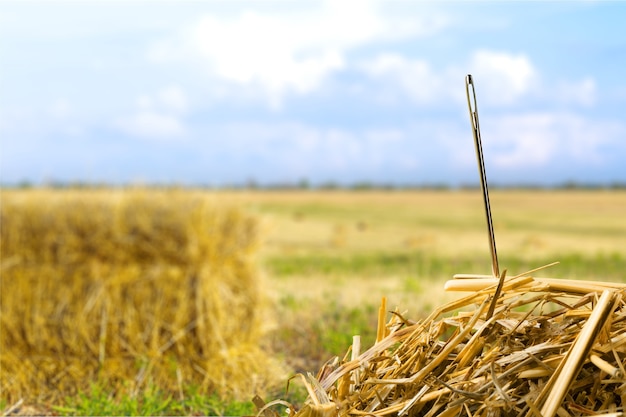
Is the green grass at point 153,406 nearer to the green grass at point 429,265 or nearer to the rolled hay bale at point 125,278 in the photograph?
the rolled hay bale at point 125,278

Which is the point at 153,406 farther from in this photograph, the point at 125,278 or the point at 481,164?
the point at 125,278

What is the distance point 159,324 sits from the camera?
4785 mm

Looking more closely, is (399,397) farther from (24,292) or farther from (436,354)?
(24,292)

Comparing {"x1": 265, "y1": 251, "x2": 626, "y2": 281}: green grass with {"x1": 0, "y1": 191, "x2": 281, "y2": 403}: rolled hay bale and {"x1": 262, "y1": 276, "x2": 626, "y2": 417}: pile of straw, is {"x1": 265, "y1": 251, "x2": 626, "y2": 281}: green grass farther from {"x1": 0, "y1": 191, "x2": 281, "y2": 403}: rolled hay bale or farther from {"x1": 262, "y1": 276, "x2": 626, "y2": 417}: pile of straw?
{"x1": 262, "y1": 276, "x2": 626, "y2": 417}: pile of straw

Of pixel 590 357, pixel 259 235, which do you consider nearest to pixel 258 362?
pixel 259 235

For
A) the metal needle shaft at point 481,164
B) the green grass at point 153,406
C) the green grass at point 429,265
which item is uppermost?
the metal needle shaft at point 481,164

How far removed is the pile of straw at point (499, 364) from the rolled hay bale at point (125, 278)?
2.74 m

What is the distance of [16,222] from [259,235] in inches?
72.7

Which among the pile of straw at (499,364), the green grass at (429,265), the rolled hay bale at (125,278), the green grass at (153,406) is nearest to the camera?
the pile of straw at (499,364)

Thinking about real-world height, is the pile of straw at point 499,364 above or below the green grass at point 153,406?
above

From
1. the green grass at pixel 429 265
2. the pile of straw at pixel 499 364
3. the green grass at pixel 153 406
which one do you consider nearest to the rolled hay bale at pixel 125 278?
the green grass at pixel 153 406

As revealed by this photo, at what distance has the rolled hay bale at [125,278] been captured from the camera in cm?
463

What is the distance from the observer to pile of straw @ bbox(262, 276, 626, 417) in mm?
1349

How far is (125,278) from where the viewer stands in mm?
5160
